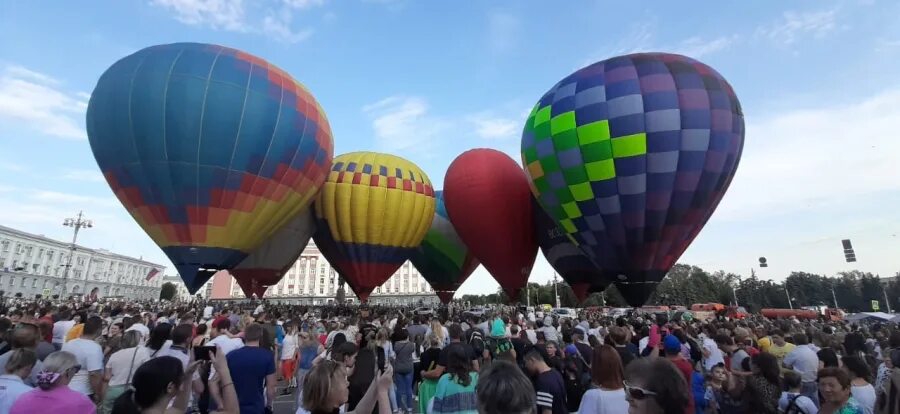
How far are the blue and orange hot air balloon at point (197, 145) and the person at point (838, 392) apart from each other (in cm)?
1516

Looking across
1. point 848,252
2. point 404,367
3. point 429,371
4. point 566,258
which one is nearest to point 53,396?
point 429,371

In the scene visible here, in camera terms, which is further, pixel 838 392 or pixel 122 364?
pixel 122 364

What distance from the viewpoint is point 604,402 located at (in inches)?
127

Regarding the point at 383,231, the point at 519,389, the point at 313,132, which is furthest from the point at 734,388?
the point at 383,231

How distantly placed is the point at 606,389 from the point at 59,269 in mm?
110486

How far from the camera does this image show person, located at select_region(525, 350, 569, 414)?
381cm

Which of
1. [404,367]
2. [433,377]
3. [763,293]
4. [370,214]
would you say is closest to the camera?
[433,377]

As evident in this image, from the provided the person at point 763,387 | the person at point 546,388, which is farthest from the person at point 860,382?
the person at point 546,388

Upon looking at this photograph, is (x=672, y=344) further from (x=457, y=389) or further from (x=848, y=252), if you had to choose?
(x=848, y=252)

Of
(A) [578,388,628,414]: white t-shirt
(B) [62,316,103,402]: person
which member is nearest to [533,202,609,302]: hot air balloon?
(A) [578,388,628,414]: white t-shirt

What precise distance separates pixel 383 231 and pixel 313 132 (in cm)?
662

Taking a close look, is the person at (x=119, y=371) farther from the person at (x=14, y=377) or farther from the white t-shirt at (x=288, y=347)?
the white t-shirt at (x=288, y=347)

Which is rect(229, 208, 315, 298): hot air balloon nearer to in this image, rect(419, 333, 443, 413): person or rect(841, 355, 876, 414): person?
rect(419, 333, 443, 413): person

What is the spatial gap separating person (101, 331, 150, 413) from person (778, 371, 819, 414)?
5.92 meters
